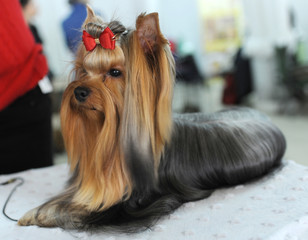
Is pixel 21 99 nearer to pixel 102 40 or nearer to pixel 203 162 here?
pixel 102 40

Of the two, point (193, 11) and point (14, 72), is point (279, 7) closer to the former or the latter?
point (193, 11)

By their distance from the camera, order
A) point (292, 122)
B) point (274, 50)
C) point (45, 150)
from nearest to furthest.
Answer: point (45, 150)
point (292, 122)
point (274, 50)

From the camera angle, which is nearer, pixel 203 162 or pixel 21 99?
pixel 203 162

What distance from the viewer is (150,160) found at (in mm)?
1277

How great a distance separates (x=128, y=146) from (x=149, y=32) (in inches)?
15.8

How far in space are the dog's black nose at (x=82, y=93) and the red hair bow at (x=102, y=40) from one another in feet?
0.51

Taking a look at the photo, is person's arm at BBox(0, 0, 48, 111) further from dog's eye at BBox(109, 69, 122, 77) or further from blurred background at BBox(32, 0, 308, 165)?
blurred background at BBox(32, 0, 308, 165)

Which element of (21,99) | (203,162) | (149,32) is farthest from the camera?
(21,99)

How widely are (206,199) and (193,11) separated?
7.99 m

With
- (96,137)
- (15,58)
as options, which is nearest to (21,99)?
(15,58)

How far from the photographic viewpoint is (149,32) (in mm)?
1186

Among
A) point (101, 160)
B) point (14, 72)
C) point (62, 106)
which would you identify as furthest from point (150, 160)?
point (14, 72)

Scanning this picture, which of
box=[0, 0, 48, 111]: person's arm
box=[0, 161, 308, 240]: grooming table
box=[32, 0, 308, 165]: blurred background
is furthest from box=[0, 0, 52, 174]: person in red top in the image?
box=[32, 0, 308, 165]: blurred background

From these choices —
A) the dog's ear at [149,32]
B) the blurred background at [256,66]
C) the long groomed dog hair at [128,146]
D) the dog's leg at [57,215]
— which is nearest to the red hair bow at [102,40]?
the long groomed dog hair at [128,146]
